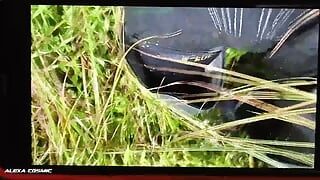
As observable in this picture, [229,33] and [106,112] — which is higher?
[229,33]

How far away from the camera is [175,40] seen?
776mm

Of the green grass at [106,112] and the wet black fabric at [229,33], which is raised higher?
the wet black fabric at [229,33]

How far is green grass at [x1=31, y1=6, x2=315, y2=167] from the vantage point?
78 centimetres

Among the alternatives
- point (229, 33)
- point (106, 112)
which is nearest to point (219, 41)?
point (229, 33)

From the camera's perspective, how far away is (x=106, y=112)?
0.78 metres

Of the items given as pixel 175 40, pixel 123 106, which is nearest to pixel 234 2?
pixel 175 40

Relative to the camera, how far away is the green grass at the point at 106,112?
78 centimetres

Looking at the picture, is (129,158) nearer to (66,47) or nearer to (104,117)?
(104,117)

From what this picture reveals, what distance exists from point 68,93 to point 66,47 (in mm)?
62

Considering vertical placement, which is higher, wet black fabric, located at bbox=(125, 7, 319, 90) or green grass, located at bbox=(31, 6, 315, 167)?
wet black fabric, located at bbox=(125, 7, 319, 90)

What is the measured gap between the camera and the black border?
30.2 inches
